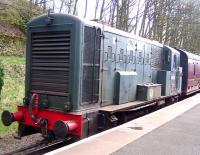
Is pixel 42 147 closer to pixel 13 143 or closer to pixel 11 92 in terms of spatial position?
pixel 13 143

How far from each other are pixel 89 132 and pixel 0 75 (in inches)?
205

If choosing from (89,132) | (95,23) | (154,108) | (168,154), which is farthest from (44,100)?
(154,108)

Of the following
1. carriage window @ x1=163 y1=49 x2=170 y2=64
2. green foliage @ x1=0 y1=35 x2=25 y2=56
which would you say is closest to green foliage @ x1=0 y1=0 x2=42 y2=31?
green foliage @ x1=0 y1=35 x2=25 y2=56

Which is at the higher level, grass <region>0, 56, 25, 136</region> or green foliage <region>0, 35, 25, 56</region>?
green foliage <region>0, 35, 25, 56</region>

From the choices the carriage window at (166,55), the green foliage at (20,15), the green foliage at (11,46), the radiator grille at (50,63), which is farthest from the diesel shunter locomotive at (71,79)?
the green foliage at (20,15)

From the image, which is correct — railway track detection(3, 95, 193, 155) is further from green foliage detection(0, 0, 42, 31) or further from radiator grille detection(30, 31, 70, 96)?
green foliage detection(0, 0, 42, 31)

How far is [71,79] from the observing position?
8.22 m

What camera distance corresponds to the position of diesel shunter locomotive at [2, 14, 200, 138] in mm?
8148

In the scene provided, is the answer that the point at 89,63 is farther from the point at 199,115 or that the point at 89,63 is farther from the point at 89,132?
the point at 199,115

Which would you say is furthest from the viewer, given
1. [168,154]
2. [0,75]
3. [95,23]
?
[0,75]

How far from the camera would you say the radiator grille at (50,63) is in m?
8.36

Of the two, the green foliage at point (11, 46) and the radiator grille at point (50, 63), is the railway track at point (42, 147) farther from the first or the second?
the green foliage at point (11, 46)

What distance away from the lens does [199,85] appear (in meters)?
26.6

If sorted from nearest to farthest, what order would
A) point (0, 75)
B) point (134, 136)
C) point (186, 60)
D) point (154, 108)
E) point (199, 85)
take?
point (134, 136) < point (0, 75) < point (154, 108) < point (186, 60) < point (199, 85)
